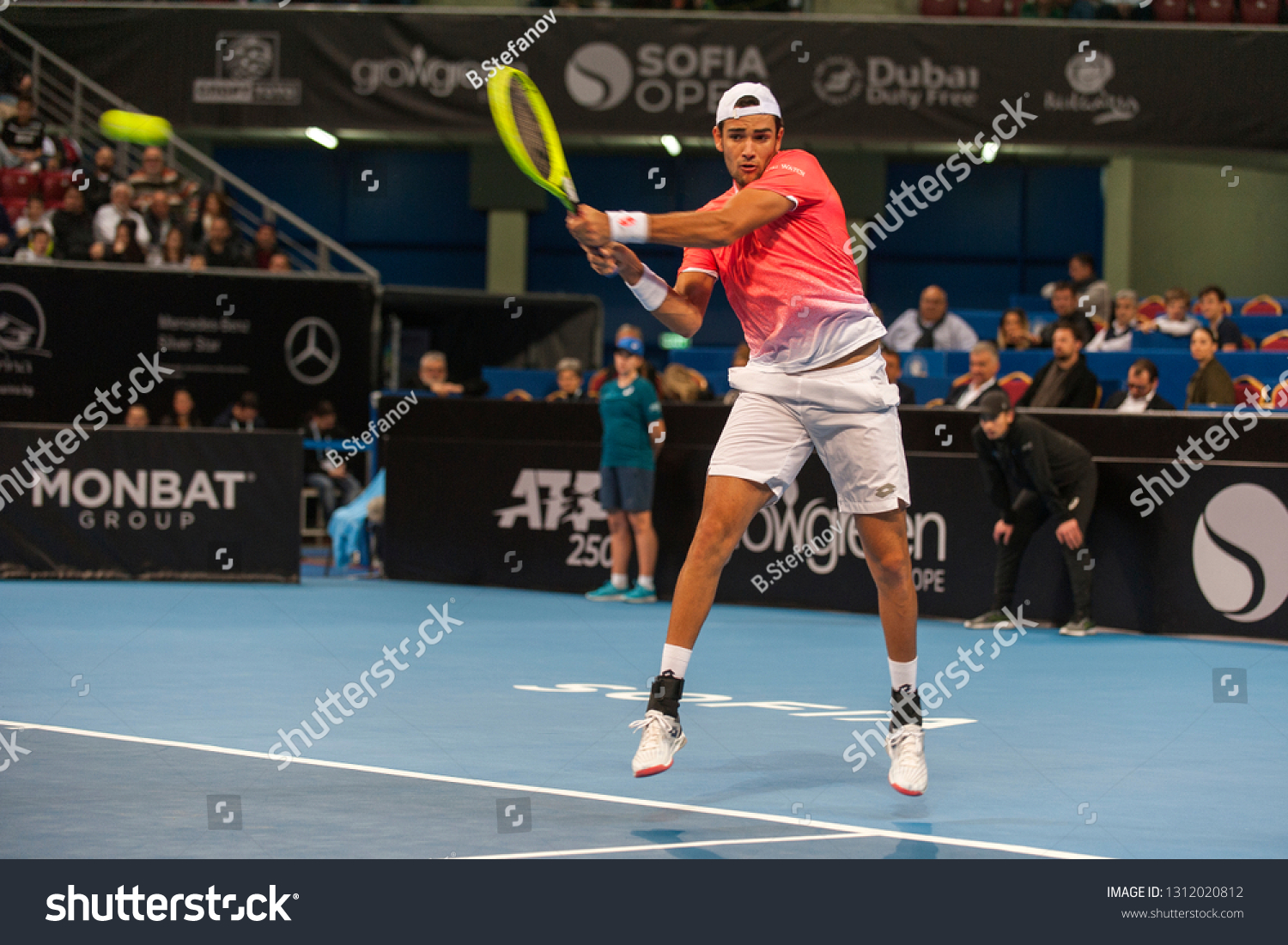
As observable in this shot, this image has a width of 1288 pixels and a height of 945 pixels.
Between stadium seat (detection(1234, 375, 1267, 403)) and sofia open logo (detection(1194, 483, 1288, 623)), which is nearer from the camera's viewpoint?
sofia open logo (detection(1194, 483, 1288, 623))

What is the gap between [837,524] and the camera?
36.7 feet

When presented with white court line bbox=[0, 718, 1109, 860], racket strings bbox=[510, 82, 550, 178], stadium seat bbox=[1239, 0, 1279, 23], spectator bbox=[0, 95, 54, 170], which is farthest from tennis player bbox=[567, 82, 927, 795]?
stadium seat bbox=[1239, 0, 1279, 23]

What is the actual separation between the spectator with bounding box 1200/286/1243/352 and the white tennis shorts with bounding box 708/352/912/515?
9.80 meters

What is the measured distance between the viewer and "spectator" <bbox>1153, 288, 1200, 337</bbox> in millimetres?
14398

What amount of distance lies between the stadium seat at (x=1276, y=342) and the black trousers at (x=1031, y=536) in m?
4.62

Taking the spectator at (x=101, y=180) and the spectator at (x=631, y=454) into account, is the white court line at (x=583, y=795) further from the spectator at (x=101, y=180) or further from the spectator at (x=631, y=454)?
the spectator at (x=101, y=180)

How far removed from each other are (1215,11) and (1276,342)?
22.9 feet

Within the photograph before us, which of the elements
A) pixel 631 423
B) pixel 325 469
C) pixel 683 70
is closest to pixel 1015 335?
pixel 631 423

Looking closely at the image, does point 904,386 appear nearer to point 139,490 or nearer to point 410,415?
point 410,415

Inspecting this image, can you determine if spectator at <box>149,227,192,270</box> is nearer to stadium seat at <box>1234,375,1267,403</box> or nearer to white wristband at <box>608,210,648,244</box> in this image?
stadium seat at <box>1234,375,1267,403</box>

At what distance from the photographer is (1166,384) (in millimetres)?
Answer: 13430

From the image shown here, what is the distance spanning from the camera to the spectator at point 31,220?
16.9m

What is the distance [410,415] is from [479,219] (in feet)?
41.7

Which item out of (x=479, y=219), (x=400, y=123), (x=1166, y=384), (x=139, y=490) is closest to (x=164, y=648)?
(x=139, y=490)
